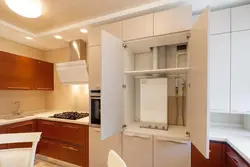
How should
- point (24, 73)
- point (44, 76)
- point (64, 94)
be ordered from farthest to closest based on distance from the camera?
point (64, 94) → point (44, 76) → point (24, 73)

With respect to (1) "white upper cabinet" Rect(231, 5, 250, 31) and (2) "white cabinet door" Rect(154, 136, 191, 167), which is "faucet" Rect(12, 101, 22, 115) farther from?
(1) "white upper cabinet" Rect(231, 5, 250, 31)

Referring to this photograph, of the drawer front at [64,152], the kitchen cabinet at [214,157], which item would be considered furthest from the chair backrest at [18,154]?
the kitchen cabinet at [214,157]

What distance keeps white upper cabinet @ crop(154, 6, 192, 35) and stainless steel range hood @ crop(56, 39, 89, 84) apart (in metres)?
1.40

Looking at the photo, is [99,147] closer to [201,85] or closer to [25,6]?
[201,85]

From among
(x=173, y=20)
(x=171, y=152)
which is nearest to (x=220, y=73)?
(x=173, y=20)

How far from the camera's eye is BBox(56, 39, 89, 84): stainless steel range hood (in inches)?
91.0

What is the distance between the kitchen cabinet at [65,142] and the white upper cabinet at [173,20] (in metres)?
1.75

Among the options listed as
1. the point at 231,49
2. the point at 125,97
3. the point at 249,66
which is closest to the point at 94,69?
the point at 125,97

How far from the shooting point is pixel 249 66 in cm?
139

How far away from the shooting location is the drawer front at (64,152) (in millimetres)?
1970

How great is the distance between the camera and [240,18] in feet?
4.66

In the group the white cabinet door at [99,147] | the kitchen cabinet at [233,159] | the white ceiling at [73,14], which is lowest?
the white cabinet door at [99,147]

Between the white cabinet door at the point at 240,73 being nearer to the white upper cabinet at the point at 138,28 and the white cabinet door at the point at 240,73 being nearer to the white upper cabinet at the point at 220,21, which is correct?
the white upper cabinet at the point at 220,21

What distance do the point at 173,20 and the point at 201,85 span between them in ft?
2.77
